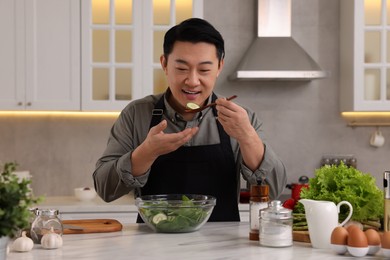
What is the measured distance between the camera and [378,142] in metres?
5.16

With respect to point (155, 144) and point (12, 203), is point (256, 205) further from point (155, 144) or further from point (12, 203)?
point (12, 203)

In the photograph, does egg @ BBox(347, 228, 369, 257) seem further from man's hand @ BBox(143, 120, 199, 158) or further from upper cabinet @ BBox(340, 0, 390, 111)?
upper cabinet @ BBox(340, 0, 390, 111)

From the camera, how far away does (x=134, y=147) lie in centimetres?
299

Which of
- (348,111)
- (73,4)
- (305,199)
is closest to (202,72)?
A: (305,199)

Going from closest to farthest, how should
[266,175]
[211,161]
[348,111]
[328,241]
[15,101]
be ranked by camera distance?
[328,241]
[266,175]
[211,161]
[15,101]
[348,111]

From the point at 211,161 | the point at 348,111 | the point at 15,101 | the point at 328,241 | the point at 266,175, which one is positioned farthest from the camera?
the point at 348,111

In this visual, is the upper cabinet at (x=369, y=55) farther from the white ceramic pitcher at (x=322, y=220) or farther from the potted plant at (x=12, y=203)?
the potted plant at (x=12, y=203)

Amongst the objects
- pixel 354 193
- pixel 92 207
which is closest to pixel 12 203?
pixel 354 193

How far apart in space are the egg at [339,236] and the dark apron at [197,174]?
844 millimetres

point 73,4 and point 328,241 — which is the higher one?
point 73,4

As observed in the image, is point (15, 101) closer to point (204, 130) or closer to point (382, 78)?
point (204, 130)

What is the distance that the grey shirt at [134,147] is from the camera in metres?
2.67

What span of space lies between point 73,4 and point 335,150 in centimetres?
224

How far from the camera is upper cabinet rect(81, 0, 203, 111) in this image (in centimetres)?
467
